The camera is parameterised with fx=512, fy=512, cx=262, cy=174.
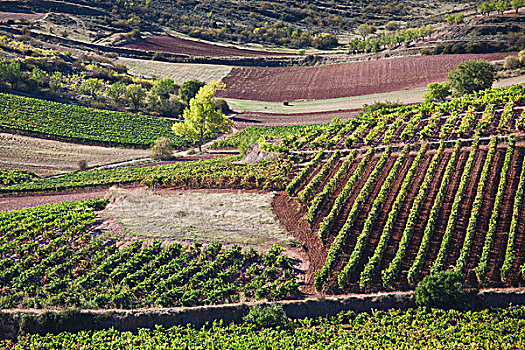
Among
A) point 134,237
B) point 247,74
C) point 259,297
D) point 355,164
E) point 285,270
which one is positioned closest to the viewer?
point 259,297

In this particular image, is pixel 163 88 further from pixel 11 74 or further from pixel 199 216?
pixel 199 216

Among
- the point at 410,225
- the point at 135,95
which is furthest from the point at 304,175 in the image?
the point at 135,95

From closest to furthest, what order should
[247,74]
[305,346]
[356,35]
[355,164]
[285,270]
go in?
[305,346]
[285,270]
[355,164]
[247,74]
[356,35]

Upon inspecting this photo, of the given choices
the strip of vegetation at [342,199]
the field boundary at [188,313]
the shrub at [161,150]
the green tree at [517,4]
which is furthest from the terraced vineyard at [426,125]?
the green tree at [517,4]

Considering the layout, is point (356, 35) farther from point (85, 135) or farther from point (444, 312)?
point (444, 312)

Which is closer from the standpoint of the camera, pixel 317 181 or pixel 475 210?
pixel 475 210

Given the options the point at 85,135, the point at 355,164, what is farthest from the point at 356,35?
the point at 355,164
